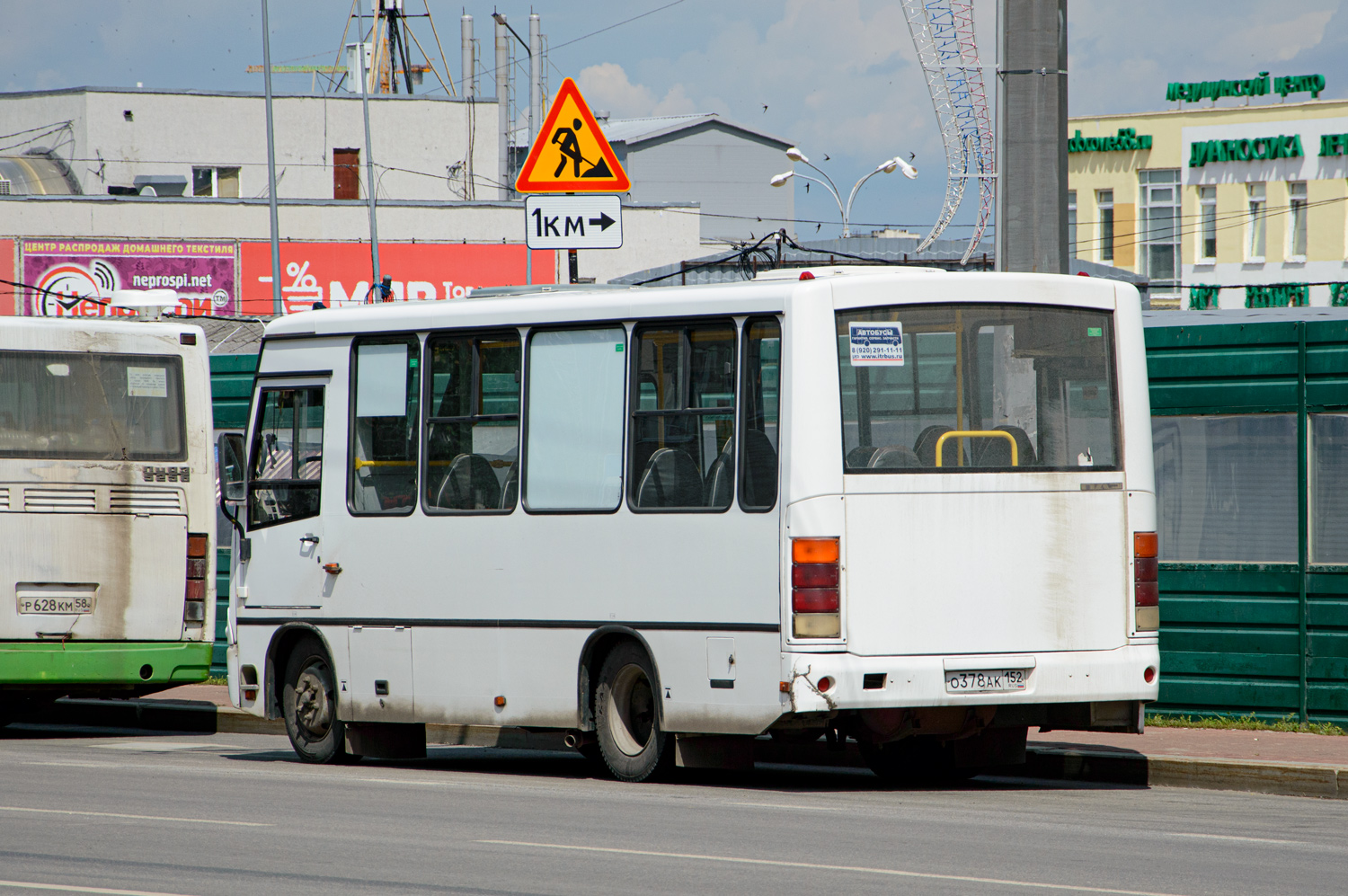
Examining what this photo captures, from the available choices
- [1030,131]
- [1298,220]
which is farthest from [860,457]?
[1298,220]

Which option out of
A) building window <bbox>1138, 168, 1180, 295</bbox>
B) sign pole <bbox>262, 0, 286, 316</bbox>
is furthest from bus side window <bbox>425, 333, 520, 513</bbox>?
building window <bbox>1138, 168, 1180, 295</bbox>

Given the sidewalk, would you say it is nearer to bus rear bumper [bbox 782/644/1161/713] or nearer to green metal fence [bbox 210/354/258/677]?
bus rear bumper [bbox 782/644/1161/713]

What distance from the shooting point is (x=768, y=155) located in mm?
96188

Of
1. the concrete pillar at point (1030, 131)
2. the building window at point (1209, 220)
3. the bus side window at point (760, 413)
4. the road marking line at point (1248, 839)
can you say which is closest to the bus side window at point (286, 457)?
the bus side window at point (760, 413)

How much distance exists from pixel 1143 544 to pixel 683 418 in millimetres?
2615

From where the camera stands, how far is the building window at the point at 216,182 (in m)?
64.6

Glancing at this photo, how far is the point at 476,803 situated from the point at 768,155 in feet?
287

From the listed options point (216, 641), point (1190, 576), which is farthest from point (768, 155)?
point (1190, 576)

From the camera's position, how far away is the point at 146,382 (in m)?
16.0

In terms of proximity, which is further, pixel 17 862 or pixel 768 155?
pixel 768 155

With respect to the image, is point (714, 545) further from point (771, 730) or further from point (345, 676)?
point (345, 676)

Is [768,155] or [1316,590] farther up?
[768,155]

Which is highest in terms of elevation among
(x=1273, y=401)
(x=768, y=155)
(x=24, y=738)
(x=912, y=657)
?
(x=768, y=155)

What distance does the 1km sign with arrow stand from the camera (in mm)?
14438
